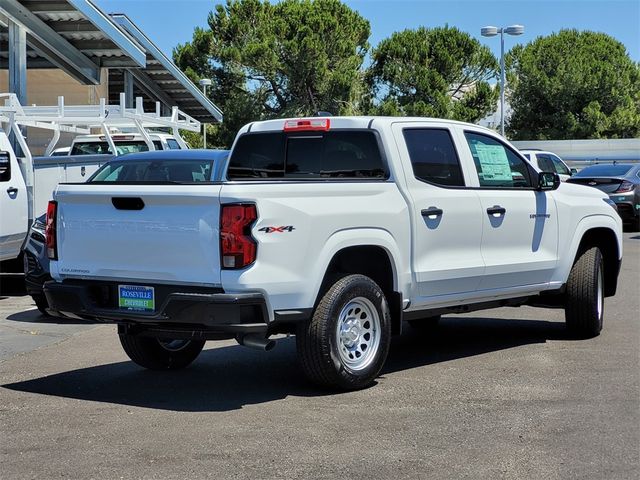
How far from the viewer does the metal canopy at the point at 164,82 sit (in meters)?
30.8

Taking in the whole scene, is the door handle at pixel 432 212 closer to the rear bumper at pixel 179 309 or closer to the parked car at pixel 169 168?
the rear bumper at pixel 179 309

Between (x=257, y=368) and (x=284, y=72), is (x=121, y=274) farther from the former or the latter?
(x=284, y=72)

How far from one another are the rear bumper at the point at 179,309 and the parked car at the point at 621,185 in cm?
1737

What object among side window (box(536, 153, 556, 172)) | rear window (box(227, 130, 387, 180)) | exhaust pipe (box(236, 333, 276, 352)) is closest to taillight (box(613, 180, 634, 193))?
side window (box(536, 153, 556, 172))

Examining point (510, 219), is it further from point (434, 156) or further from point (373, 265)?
point (373, 265)

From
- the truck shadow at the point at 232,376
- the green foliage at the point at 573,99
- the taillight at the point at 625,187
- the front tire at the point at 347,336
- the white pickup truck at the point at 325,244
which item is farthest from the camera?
the green foliage at the point at 573,99

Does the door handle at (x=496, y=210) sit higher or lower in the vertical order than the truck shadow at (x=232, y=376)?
higher

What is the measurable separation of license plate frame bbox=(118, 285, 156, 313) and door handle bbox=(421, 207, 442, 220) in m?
2.16

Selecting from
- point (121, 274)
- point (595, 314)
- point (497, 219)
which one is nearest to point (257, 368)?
point (121, 274)

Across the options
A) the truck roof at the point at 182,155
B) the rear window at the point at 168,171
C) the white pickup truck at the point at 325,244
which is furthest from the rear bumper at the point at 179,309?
the truck roof at the point at 182,155

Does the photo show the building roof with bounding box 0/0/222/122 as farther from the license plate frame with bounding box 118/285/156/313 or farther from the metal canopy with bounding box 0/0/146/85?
the license plate frame with bounding box 118/285/156/313

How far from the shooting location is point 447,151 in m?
7.81

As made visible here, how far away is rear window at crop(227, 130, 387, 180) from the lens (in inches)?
291

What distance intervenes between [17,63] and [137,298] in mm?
18251
